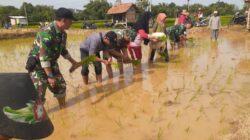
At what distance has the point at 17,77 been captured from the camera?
191 centimetres

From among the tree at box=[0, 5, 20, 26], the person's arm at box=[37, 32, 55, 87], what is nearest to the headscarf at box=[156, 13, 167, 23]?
the person's arm at box=[37, 32, 55, 87]

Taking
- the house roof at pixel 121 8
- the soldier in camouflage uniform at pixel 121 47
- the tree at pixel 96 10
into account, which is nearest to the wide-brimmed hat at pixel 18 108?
the soldier in camouflage uniform at pixel 121 47

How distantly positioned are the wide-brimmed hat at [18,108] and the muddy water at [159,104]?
213cm

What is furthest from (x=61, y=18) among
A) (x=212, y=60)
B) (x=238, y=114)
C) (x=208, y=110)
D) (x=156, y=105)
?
(x=212, y=60)

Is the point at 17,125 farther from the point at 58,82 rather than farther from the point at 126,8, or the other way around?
the point at 126,8

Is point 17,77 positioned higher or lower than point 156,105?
higher

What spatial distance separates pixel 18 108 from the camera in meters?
1.90

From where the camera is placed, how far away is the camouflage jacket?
4434 millimetres

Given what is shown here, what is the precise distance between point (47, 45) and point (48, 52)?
103mm

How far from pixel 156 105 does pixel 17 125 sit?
3419 mm

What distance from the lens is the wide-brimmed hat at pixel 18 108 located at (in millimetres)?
1873

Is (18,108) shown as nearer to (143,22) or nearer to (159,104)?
(159,104)

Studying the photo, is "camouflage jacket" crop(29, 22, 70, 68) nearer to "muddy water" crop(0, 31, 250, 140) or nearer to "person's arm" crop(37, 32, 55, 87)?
"person's arm" crop(37, 32, 55, 87)

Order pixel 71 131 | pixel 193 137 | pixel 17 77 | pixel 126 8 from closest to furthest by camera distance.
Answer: pixel 17 77
pixel 193 137
pixel 71 131
pixel 126 8
